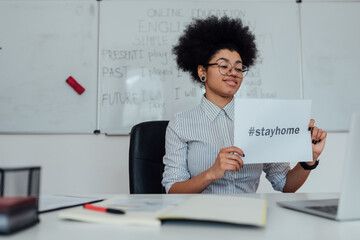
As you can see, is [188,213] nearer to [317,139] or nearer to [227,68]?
[317,139]

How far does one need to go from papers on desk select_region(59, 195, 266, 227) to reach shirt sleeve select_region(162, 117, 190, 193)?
0.52 meters

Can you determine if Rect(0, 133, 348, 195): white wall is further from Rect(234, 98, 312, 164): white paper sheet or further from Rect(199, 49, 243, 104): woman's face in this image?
Rect(234, 98, 312, 164): white paper sheet

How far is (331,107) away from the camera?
7.32 ft

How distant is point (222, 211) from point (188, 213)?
71 millimetres

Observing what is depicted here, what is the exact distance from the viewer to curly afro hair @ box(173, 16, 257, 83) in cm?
148

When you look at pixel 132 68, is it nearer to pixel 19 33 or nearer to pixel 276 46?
pixel 19 33

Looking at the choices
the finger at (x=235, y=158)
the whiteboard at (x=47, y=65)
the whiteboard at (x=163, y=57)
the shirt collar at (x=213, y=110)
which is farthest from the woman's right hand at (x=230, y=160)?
the whiteboard at (x=47, y=65)

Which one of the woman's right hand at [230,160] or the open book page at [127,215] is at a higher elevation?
the woman's right hand at [230,160]

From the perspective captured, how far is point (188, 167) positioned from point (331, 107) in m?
1.36

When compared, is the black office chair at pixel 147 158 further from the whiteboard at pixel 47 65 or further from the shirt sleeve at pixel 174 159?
the whiteboard at pixel 47 65

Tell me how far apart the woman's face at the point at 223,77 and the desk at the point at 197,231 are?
0.81 metres

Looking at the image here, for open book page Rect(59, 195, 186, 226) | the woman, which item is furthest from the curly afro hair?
open book page Rect(59, 195, 186, 226)

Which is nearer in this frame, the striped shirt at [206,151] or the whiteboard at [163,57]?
the striped shirt at [206,151]

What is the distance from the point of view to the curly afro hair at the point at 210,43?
4.84 feet
